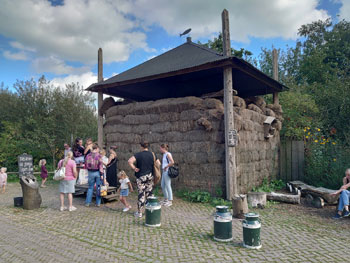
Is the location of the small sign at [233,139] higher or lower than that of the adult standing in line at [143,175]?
higher

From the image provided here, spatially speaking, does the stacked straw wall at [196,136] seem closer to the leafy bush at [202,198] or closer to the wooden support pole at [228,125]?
the leafy bush at [202,198]

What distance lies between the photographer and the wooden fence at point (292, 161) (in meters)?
11.4

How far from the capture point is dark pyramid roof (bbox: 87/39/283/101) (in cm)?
863

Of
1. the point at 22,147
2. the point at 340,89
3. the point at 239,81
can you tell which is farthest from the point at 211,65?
the point at 22,147

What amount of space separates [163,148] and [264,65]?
22.1m

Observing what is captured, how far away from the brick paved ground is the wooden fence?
4.02 m

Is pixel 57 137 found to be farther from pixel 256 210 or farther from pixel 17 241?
pixel 256 210

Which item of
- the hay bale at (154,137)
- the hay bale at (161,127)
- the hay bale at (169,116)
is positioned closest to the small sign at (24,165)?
the hay bale at (154,137)

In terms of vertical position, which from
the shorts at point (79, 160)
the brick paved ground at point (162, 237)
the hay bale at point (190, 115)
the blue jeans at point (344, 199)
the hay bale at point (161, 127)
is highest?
the hay bale at point (190, 115)

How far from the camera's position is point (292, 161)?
38.2ft

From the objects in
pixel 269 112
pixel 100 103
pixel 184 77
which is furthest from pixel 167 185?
pixel 269 112

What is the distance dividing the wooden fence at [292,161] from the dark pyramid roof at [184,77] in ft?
8.56

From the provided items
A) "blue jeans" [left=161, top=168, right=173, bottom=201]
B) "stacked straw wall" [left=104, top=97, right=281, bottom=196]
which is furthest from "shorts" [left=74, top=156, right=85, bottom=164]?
"blue jeans" [left=161, top=168, right=173, bottom=201]

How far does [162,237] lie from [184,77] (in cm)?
768
